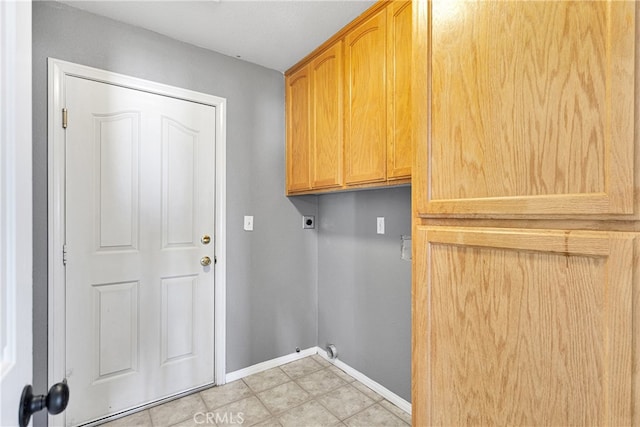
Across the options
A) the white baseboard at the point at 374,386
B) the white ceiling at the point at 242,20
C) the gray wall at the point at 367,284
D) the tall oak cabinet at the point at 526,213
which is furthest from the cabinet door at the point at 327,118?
the white baseboard at the point at 374,386

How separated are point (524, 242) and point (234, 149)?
194 centimetres

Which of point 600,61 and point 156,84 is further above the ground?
point 156,84

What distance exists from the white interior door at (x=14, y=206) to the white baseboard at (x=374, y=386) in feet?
6.35

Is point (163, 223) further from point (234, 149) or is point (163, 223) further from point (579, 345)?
point (579, 345)

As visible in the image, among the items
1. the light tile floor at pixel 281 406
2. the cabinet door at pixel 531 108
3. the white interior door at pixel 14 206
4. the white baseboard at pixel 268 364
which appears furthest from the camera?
the white baseboard at pixel 268 364

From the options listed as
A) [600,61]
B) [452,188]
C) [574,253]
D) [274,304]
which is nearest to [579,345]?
[574,253]

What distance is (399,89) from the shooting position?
1.54 meters

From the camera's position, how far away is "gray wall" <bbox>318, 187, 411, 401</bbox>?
1963 millimetres

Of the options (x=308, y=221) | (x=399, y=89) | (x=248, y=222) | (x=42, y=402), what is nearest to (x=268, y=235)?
(x=248, y=222)

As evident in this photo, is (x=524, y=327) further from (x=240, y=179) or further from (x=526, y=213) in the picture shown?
(x=240, y=179)

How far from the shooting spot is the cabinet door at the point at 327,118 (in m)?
1.93

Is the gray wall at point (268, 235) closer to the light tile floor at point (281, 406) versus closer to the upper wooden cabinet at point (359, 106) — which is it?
the light tile floor at point (281, 406)

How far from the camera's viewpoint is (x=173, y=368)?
2.01 meters

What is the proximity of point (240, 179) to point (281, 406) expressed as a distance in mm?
1562
